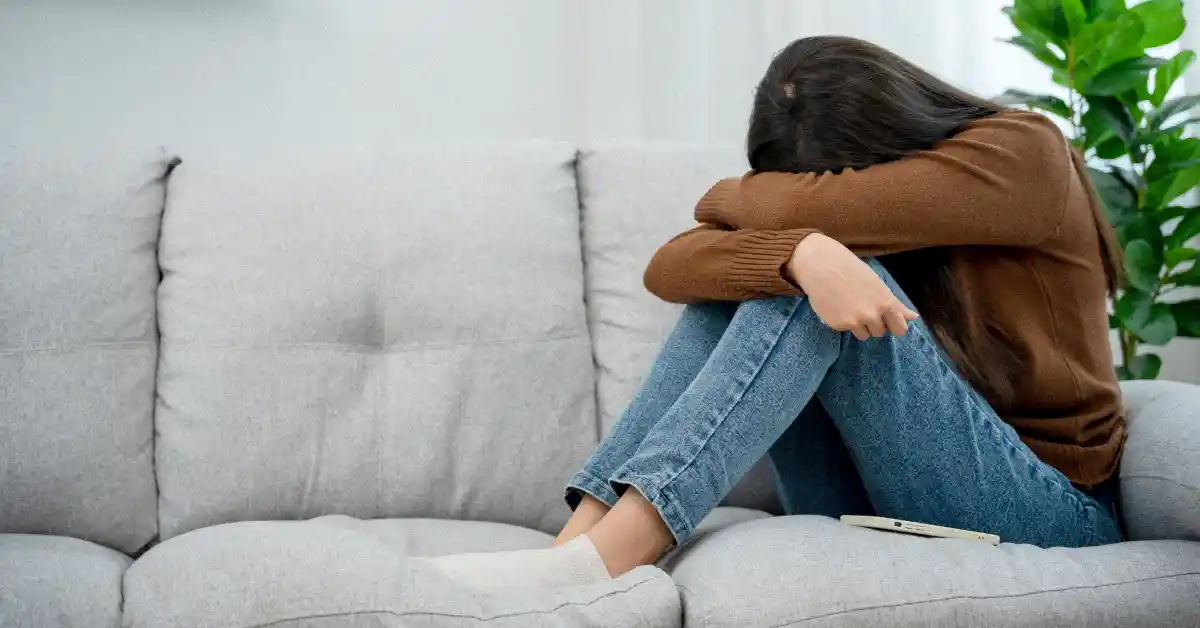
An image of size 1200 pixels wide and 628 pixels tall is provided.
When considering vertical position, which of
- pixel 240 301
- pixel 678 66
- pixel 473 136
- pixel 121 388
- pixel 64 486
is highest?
pixel 678 66

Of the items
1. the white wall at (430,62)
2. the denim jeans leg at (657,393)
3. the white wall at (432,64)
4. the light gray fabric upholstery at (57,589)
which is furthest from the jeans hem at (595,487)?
→ the white wall at (430,62)

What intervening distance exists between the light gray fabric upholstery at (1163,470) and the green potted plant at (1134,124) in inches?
34.1

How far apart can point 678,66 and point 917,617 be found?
63.6 inches

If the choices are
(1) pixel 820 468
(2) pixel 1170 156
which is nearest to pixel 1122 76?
(2) pixel 1170 156

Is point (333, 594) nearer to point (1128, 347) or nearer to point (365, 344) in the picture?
point (365, 344)

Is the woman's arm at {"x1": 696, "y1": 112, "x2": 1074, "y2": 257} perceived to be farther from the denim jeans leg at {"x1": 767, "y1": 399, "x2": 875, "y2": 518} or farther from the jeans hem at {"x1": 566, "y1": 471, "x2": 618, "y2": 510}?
the jeans hem at {"x1": 566, "y1": 471, "x2": 618, "y2": 510}

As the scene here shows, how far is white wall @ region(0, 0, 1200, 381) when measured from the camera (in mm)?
1882

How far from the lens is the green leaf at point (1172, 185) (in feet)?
A: 6.91

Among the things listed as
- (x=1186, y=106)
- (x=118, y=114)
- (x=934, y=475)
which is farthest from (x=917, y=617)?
(x=118, y=114)

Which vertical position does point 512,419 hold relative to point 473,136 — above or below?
below

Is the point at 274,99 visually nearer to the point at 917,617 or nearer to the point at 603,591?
the point at 603,591

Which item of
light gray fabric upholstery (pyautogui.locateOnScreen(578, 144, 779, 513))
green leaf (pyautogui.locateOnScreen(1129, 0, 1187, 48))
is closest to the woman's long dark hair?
light gray fabric upholstery (pyautogui.locateOnScreen(578, 144, 779, 513))

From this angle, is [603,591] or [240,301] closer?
[603,591]

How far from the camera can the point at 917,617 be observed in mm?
981
